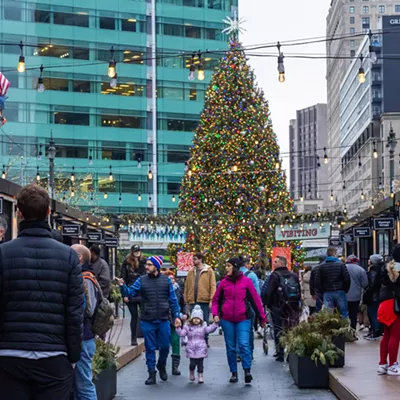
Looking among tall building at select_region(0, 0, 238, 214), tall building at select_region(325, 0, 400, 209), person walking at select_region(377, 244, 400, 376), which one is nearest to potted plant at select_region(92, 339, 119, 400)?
person walking at select_region(377, 244, 400, 376)

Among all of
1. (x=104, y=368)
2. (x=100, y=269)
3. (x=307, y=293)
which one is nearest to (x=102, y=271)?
(x=100, y=269)

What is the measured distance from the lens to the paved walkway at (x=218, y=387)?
40.9ft

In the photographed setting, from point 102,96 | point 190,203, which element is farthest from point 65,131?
point 190,203

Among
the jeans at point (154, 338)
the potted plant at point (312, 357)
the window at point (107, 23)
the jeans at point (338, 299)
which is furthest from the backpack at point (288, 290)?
the window at point (107, 23)

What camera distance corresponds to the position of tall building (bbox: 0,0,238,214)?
8325 cm

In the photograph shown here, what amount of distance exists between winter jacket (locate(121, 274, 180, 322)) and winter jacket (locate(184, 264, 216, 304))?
13.7 feet

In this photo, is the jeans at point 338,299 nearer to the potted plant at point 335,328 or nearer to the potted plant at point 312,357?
the potted plant at point 335,328

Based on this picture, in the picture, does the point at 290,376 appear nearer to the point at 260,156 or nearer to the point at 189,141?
the point at 260,156

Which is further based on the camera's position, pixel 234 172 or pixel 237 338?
pixel 234 172

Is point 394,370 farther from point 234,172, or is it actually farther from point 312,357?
point 234,172

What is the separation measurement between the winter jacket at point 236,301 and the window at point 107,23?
247 feet

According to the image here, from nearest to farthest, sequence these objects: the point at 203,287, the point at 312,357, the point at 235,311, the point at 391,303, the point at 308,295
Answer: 1. the point at 391,303
2. the point at 312,357
3. the point at 235,311
4. the point at 203,287
5. the point at 308,295

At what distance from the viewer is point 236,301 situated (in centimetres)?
1385

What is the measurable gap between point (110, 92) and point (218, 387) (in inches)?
2993
